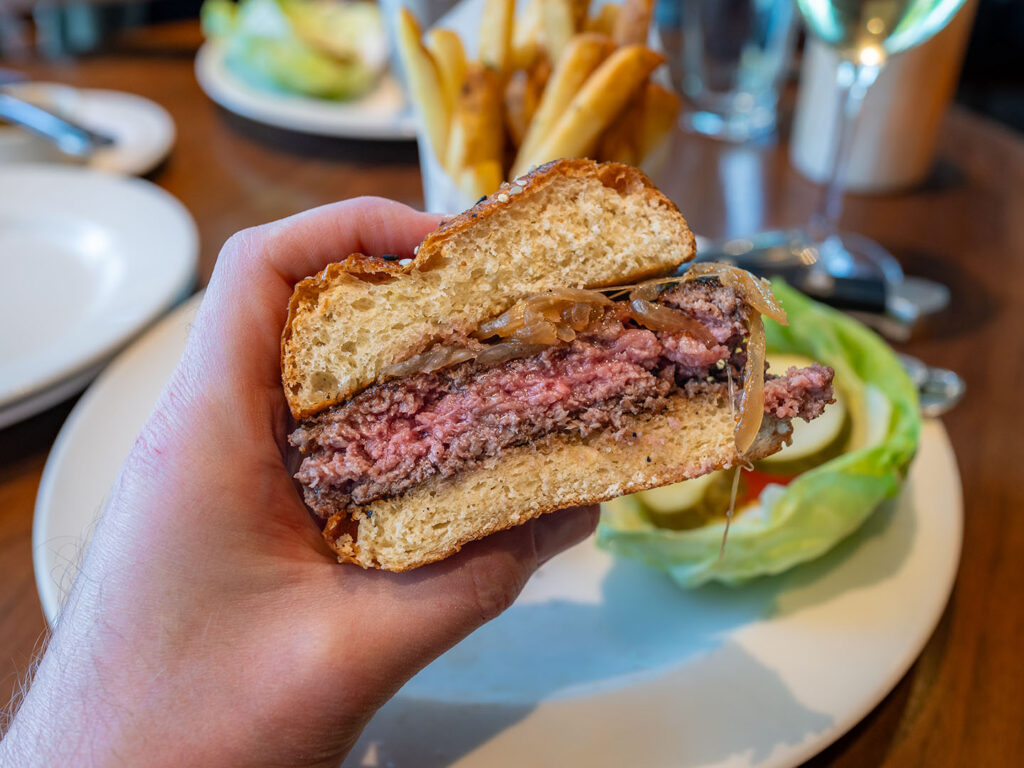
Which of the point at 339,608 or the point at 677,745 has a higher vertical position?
the point at 339,608

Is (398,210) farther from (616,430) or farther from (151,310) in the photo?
(151,310)

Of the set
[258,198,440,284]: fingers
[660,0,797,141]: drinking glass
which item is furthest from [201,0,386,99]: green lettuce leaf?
[258,198,440,284]: fingers

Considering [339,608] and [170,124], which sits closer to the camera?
[339,608]

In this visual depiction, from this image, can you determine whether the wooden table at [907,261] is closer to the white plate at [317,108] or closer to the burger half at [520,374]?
the white plate at [317,108]

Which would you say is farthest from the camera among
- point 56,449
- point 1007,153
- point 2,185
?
point 1007,153

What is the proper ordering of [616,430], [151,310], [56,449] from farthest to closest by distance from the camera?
1. [151,310]
2. [56,449]
3. [616,430]

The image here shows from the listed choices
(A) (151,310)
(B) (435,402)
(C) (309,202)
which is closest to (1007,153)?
(C) (309,202)

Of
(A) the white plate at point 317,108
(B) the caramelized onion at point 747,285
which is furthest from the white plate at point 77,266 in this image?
(B) the caramelized onion at point 747,285

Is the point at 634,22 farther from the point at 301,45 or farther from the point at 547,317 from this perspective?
the point at 301,45
